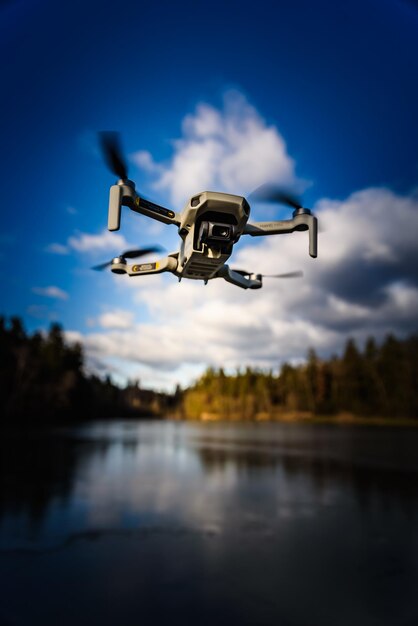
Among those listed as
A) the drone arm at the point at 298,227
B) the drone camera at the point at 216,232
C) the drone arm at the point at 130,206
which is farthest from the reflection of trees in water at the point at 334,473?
the drone arm at the point at 130,206

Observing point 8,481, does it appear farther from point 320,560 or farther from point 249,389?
point 249,389

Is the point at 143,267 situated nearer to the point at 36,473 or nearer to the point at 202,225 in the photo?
the point at 202,225

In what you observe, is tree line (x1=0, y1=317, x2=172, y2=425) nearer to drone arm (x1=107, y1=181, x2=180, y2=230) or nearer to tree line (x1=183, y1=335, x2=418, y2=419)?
tree line (x1=183, y1=335, x2=418, y2=419)

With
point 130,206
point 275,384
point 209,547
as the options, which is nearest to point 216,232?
point 130,206

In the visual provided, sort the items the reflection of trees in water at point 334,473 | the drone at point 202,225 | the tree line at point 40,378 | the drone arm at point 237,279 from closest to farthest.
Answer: the drone at point 202,225, the drone arm at point 237,279, the reflection of trees in water at point 334,473, the tree line at point 40,378

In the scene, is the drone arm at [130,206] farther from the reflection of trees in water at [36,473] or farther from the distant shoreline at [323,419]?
the distant shoreline at [323,419]

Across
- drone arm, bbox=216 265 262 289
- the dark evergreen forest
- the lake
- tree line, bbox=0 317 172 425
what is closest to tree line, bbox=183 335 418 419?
the dark evergreen forest
